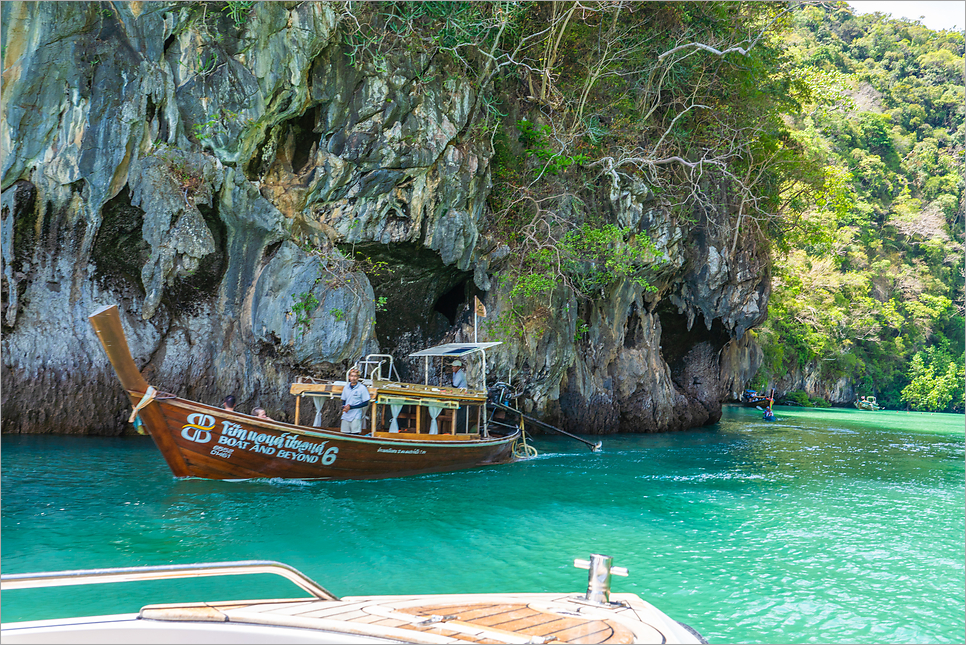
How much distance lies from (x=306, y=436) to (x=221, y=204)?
625 cm

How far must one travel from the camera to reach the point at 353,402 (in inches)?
410

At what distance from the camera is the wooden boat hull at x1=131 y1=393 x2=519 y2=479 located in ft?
29.9

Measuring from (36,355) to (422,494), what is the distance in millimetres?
9221

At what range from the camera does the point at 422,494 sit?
10062mm

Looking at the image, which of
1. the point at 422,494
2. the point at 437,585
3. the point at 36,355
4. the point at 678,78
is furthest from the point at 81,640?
the point at 678,78

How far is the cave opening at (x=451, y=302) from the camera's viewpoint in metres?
17.2

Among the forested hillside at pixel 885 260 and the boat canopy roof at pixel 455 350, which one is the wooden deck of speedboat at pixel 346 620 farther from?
the forested hillside at pixel 885 260

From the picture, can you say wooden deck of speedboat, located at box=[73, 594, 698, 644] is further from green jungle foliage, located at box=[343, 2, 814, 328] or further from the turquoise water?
green jungle foliage, located at box=[343, 2, 814, 328]

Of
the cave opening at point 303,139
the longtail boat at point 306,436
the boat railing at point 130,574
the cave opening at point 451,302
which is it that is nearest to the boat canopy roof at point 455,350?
the longtail boat at point 306,436

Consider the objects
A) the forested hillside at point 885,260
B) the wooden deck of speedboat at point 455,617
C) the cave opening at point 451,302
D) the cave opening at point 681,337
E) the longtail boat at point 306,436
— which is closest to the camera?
the wooden deck of speedboat at point 455,617

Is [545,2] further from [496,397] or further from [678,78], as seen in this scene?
[496,397]

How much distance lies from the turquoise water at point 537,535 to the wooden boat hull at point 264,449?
29cm

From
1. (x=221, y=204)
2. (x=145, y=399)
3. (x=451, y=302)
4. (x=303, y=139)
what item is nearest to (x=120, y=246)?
(x=221, y=204)

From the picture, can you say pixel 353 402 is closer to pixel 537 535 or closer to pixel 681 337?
pixel 537 535
